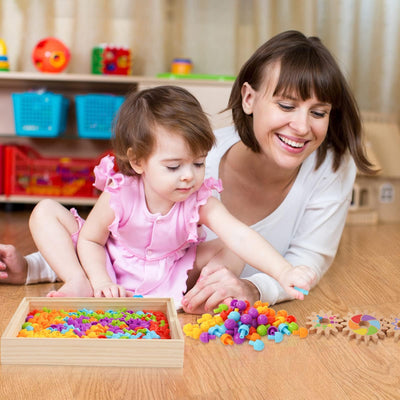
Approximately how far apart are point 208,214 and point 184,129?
20 cm

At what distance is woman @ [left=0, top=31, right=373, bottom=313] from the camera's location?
4.08 feet

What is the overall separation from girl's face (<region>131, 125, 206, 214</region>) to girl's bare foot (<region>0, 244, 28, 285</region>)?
398 mm

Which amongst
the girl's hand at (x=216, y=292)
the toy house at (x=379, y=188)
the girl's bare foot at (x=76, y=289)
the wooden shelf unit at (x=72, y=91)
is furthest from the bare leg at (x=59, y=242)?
the toy house at (x=379, y=188)

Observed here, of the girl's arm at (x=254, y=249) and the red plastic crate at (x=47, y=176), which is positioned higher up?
the girl's arm at (x=254, y=249)

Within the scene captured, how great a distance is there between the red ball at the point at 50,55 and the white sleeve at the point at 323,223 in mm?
1630

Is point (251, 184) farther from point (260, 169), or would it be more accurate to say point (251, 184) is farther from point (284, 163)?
point (284, 163)

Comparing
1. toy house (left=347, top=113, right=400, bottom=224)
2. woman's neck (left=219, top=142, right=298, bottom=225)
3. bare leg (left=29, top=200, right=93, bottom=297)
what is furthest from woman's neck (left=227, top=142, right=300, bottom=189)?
toy house (left=347, top=113, right=400, bottom=224)

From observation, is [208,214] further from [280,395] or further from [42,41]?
[42,41]

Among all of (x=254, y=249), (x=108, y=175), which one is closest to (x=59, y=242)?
(x=108, y=175)

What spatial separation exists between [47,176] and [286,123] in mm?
1723

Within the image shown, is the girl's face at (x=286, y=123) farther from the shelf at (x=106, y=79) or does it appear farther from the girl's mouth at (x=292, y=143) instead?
the shelf at (x=106, y=79)

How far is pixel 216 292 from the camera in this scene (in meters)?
1.20

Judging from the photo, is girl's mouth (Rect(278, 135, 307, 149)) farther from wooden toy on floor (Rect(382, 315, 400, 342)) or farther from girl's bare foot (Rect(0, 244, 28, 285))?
girl's bare foot (Rect(0, 244, 28, 285))

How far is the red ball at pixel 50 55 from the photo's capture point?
2662 mm
